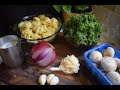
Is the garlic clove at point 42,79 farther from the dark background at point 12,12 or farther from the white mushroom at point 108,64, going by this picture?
the dark background at point 12,12

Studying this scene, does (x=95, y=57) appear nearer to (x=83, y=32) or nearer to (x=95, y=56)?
(x=95, y=56)

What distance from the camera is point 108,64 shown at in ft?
2.43

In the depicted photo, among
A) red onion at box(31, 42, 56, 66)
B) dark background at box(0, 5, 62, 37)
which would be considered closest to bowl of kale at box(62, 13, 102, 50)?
red onion at box(31, 42, 56, 66)

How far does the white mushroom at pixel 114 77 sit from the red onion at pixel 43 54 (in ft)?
0.75


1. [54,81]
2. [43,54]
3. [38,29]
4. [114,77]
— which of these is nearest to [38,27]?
[38,29]

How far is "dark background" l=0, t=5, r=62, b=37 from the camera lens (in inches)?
40.1

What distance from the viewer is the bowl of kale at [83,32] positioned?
851mm

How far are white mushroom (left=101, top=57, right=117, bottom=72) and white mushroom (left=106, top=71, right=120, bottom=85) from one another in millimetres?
20

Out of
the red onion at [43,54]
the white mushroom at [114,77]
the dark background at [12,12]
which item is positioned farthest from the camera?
the dark background at [12,12]

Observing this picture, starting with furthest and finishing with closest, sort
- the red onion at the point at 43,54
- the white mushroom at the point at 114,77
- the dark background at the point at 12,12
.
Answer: the dark background at the point at 12,12
the red onion at the point at 43,54
the white mushroom at the point at 114,77

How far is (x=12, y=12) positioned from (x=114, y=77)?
1.96 ft

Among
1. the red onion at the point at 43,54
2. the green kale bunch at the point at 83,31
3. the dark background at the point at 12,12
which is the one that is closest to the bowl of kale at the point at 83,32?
A: the green kale bunch at the point at 83,31

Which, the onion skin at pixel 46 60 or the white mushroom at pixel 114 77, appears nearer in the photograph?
the white mushroom at pixel 114 77

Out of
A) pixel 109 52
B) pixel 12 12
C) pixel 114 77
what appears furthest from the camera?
pixel 12 12
